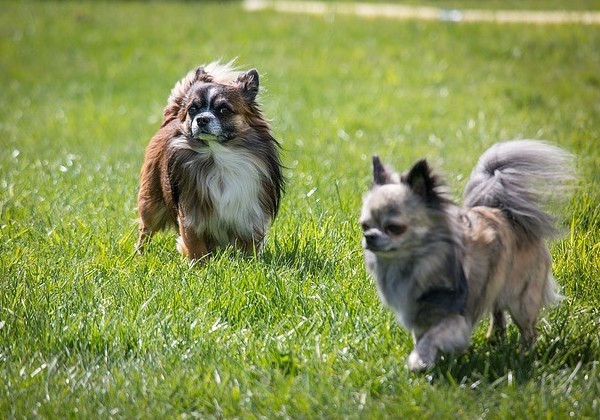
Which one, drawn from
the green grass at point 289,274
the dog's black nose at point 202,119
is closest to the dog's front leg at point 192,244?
the green grass at point 289,274

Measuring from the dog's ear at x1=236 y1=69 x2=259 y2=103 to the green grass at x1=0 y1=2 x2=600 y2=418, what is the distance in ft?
3.22

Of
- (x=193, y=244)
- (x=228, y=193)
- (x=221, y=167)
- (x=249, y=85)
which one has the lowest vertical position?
(x=193, y=244)

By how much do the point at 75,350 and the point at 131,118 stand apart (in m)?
8.62

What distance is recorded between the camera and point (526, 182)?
184 inches

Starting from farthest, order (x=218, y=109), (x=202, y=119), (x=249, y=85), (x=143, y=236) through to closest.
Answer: (x=143, y=236) < (x=249, y=85) < (x=218, y=109) < (x=202, y=119)

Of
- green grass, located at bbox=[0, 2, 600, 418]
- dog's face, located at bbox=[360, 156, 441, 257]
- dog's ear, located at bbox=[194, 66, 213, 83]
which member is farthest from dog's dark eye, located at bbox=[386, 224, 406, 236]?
dog's ear, located at bbox=[194, 66, 213, 83]

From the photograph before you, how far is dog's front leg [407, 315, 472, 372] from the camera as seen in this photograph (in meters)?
4.33

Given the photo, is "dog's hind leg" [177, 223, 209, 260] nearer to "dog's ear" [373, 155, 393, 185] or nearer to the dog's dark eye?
"dog's ear" [373, 155, 393, 185]

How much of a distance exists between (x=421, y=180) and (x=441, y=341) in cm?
74

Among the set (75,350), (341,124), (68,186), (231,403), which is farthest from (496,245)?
(341,124)

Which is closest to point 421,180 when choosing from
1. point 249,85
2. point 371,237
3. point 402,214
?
point 402,214

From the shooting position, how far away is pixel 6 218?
7477mm

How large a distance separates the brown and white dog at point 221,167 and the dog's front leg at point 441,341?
2363 mm

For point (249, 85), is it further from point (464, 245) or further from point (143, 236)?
point (464, 245)
